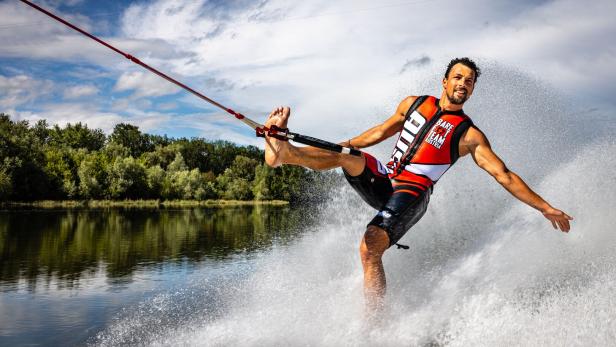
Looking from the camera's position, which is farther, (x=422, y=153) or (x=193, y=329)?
(x=193, y=329)

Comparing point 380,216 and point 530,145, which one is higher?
point 530,145

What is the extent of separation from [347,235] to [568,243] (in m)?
4.45

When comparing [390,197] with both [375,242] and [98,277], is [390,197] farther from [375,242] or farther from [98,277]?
[98,277]

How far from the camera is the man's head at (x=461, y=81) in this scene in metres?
5.34

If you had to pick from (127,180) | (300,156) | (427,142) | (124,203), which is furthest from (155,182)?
(300,156)

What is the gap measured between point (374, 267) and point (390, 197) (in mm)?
780

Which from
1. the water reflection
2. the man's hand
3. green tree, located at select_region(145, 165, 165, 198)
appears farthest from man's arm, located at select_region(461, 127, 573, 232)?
green tree, located at select_region(145, 165, 165, 198)

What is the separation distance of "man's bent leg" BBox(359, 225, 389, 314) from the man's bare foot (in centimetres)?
122

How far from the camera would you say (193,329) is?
6.41 m

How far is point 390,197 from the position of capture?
18.2ft

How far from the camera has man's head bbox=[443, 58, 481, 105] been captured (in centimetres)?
534

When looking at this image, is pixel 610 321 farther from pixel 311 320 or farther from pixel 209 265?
pixel 209 265

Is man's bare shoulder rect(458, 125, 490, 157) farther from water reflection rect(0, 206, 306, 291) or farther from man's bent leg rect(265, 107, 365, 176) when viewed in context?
water reflection rect(0, 206, 306, 291)

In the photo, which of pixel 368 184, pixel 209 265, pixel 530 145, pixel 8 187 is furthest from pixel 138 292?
pixel 8 187
